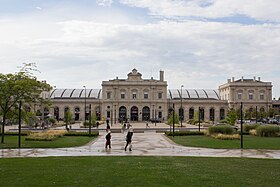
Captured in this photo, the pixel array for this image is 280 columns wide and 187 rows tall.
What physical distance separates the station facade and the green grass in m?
83.8

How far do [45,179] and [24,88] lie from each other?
1899 cm

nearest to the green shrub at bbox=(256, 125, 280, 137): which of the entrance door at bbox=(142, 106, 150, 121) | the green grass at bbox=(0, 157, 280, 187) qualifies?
the green grass at bbox=(0, 157, 280, 187)

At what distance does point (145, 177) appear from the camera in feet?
44.9

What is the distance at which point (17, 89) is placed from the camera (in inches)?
1203

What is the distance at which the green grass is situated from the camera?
41.9 feet

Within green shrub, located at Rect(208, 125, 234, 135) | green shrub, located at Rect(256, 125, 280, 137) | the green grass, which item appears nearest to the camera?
the green grass

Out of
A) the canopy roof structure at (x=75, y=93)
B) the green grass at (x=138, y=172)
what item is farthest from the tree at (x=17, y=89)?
the canopy roof structure at (x=75, y=93)

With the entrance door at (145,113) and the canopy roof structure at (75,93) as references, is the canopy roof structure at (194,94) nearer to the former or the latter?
the entrance door at (145,113)

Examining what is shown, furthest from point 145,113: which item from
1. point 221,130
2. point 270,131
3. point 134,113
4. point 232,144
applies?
point 232,144

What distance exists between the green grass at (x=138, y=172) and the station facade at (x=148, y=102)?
3299 inches

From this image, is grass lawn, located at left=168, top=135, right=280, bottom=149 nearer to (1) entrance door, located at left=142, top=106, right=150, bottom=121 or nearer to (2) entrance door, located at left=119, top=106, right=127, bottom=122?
(2) entrance door, located at left=119, top=106, right=127, bottom=122

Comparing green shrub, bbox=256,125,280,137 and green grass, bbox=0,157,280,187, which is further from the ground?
green shrub, bbox=256,125,280,137

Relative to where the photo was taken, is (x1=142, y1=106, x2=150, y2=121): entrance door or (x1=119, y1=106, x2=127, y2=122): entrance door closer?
(x1=119, y1=106, x2=127, y2=122): entrance door

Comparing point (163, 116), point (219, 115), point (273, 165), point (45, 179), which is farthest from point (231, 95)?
point (45, 179)
